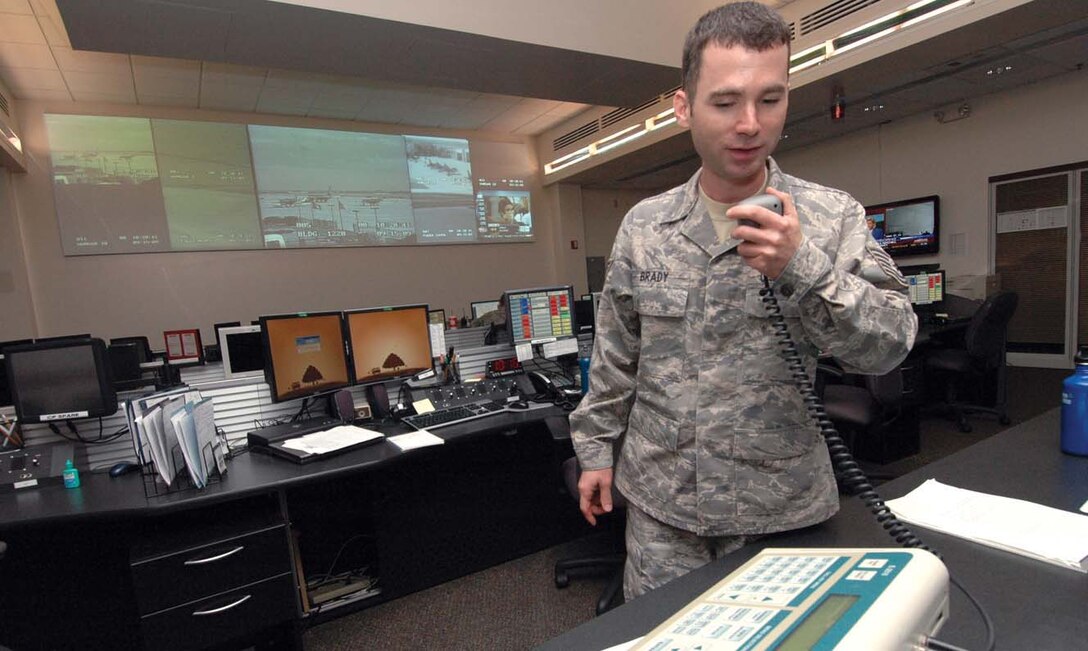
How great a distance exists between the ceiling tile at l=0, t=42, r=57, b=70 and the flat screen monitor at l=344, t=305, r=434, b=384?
4157 mm

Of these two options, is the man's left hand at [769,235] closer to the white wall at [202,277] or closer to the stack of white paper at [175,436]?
the stack of white paper at [175,436]

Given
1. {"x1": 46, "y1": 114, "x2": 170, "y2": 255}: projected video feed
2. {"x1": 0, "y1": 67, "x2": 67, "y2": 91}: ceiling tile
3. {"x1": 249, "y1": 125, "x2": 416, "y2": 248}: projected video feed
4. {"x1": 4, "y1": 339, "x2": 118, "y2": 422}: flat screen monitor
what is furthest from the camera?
{"x1": 249, "y1": 125, "x2": 416, "y2": 248}: projected video feed

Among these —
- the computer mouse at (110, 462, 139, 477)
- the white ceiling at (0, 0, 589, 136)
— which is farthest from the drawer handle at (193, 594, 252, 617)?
the white ceiling at (0, 0, 589, 136)

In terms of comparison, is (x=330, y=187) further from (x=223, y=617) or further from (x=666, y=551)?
(x=666, y=551)

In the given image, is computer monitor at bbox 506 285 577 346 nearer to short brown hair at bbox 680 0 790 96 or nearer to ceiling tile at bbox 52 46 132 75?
short brown hair at bbox 680 0 790 96

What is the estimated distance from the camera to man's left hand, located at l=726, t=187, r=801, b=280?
2.00 feet

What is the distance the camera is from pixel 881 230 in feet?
21.0

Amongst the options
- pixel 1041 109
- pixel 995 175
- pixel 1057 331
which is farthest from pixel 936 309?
pixel 1041 109

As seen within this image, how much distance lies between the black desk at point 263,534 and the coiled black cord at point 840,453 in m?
1.40

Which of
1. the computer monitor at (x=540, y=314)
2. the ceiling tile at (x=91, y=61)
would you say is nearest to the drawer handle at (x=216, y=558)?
the computer monitor at (x=540, y=314)

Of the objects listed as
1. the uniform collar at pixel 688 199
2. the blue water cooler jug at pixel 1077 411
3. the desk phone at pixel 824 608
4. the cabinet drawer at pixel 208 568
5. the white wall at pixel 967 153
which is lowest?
the cabinet drawer at pixel 208 568

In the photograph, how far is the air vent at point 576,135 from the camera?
6581 mm

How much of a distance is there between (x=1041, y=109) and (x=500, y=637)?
6920 mm

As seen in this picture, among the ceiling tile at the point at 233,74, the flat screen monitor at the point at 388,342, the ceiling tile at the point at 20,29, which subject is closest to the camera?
the flat screen monitor at the point at 388,342
